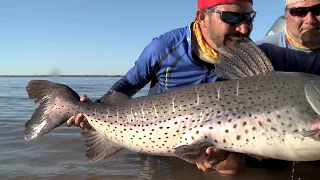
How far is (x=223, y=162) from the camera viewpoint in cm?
415

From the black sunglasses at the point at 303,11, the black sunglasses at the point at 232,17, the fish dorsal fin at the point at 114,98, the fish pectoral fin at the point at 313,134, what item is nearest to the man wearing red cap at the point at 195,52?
the black sunglasses at the point at 232,17

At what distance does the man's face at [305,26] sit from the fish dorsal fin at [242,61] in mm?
891

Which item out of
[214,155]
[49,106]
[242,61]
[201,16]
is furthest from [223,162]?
[49,106]

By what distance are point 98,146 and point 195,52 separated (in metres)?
1.66

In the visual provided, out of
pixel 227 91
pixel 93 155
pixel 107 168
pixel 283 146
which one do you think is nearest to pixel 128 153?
pixel 107 168

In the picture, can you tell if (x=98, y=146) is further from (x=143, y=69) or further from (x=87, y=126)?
(x=143, y=69)

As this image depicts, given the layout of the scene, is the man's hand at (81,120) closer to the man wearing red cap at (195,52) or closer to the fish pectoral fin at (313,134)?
the man wearing red cap at (195,52)

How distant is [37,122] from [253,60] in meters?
2.63

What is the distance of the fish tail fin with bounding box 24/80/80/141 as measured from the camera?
4.30 meters

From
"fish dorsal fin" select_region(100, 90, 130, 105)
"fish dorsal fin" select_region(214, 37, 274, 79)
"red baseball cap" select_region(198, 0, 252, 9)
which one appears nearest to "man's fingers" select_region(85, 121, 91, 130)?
"fish dorsal fin" select_region(100, 90, 130, 105)

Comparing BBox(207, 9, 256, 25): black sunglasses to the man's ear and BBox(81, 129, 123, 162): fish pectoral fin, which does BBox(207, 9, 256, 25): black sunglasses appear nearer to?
the man's ear

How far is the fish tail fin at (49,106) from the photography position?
430 centimetres

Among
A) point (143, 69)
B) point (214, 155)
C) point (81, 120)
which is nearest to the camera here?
point (214, 155)

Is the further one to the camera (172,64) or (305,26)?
(172,64)
